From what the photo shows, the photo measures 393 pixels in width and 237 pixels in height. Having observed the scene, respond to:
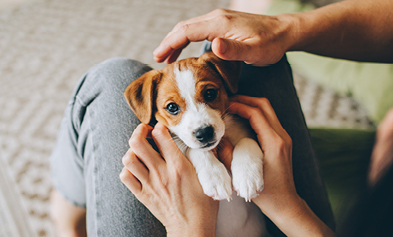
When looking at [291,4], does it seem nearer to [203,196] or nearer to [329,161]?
[329,161]

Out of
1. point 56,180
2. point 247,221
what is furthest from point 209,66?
point 56,180

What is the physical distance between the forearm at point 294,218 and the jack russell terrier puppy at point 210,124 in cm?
13

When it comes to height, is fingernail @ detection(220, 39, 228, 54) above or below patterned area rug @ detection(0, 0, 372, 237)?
above

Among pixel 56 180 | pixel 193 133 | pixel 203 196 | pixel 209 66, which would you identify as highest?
pixel 209 66

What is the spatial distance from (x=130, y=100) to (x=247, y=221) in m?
0.78

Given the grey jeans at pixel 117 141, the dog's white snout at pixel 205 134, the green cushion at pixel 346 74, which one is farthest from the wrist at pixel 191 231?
the green cushion at pixel 346 74

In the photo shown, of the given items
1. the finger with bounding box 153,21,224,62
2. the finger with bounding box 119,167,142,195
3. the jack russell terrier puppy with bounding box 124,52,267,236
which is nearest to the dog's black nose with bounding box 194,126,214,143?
the jack russell terrier puppy with bounding box 124,52,267,236

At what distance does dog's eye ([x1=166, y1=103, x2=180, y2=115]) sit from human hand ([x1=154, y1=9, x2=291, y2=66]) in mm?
309

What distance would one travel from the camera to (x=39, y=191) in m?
2.15

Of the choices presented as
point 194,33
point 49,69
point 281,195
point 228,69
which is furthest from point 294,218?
point 49,69

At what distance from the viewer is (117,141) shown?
48.3 inches

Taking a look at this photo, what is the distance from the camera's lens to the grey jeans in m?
1.12

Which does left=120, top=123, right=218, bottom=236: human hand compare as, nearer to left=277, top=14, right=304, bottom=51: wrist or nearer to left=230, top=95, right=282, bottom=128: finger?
left=230, top=95, right=282, bottom=128: finger

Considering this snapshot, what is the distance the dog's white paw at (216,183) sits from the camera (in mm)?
992
